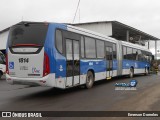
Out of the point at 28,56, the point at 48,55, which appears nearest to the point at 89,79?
the point at 48,55

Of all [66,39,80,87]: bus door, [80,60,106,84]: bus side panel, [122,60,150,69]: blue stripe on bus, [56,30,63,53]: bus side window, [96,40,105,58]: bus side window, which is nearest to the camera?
[56,30,63,53]: bus side window

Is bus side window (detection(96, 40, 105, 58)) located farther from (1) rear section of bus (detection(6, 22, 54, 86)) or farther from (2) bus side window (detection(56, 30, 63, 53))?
(1) rear section of bus (detection(6, 22, 54, 86))

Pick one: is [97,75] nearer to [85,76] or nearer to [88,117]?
[85,76]

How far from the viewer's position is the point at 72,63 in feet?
42.1

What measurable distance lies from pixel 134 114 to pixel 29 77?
4516 mm

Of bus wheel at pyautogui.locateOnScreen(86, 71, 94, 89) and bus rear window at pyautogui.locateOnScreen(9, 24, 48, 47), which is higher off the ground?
bus rear window at pyautogui.locateOnScreen(9, 24, 48, 47)

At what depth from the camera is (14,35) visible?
11.9 m

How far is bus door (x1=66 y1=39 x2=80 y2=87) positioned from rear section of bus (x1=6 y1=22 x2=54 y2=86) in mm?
1447

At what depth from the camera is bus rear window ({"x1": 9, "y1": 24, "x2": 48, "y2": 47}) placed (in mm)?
11320

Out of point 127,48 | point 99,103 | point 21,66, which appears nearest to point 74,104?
point 99,103

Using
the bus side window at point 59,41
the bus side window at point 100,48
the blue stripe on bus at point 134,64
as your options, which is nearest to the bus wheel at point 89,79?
the bus side window at point 100,48

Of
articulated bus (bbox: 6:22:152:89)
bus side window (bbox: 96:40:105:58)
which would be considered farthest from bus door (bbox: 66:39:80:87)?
bus side window (bbox: 96:40:105:58)

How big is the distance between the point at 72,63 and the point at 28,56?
7.55 feet

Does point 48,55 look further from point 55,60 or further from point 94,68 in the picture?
point 94,68
